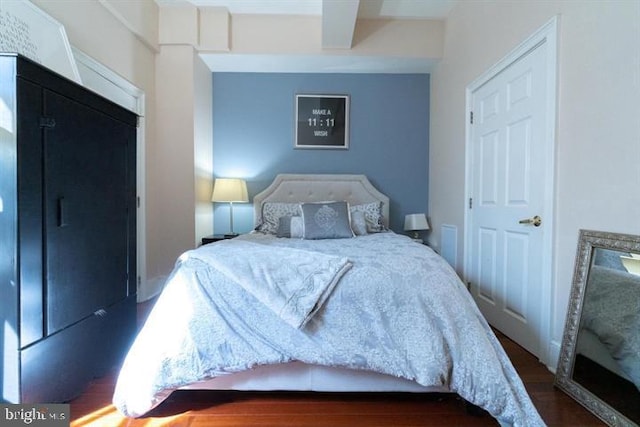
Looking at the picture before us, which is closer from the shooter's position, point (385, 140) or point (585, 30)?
point (585, 30)

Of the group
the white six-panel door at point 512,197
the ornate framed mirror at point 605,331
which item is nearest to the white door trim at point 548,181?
the white six-panel door at point 512,197

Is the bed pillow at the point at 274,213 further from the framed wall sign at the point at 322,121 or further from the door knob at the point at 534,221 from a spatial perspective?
the door knob at the point at 534,221

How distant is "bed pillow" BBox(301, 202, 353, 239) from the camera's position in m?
2.71

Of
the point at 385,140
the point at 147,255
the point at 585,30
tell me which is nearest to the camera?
the point at 585,30

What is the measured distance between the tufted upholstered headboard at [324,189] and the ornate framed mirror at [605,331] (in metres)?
2.11

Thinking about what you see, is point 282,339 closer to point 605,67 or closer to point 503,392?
point 503,392

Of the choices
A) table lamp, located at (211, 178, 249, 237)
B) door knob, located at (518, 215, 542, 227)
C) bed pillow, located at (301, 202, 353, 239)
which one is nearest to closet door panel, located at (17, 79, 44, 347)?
bed pillow, located at (301, 202, 353, 239)

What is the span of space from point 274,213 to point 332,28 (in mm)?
1897

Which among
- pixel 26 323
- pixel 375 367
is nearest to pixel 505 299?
pixel 375 367

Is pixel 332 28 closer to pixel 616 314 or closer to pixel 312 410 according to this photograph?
pixel 616 314

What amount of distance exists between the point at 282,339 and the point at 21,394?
1036mm

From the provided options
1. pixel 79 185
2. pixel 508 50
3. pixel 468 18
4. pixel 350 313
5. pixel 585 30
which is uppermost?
pixel 468 18

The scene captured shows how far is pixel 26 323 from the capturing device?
1.22 metres

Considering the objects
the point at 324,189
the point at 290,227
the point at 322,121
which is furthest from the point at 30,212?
the point at 322,121
